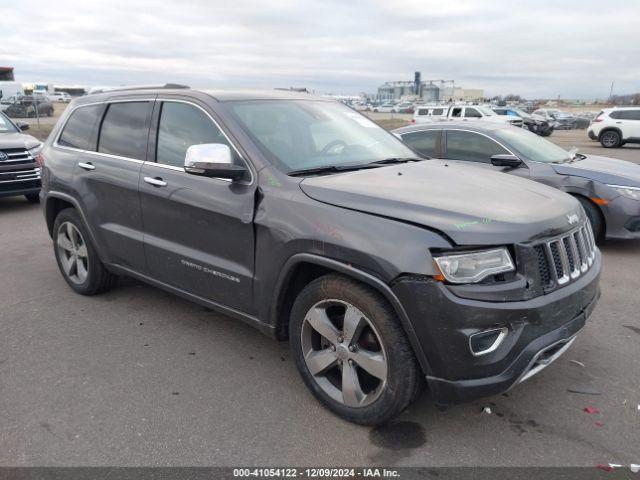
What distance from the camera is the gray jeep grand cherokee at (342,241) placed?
2623 mm

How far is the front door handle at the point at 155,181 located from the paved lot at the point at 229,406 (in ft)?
3.80

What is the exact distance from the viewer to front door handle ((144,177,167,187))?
152 inches

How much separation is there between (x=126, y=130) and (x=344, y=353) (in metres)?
2.57

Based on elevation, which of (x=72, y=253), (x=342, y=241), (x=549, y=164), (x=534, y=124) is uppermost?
(x=342, y=241)

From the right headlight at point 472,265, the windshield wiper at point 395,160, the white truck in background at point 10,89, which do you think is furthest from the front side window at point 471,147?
the white truck in background at point 10,89

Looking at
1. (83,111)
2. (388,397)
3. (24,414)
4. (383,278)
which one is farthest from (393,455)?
(83,111)

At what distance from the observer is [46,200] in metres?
5.13

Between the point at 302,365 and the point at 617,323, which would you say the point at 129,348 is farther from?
the point at 617,323

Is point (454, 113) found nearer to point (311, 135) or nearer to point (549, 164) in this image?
point (549, 164)

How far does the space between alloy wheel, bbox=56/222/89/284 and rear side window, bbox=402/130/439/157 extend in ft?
15.6

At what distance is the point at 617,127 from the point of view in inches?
909

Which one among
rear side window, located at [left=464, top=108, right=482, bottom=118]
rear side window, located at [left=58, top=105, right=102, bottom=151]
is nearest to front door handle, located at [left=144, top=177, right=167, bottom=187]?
rear side window, located at [left=58, top=105, right=102, bottom=151]

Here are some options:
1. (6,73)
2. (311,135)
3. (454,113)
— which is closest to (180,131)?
(311,135)

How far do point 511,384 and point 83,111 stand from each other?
4.16m
